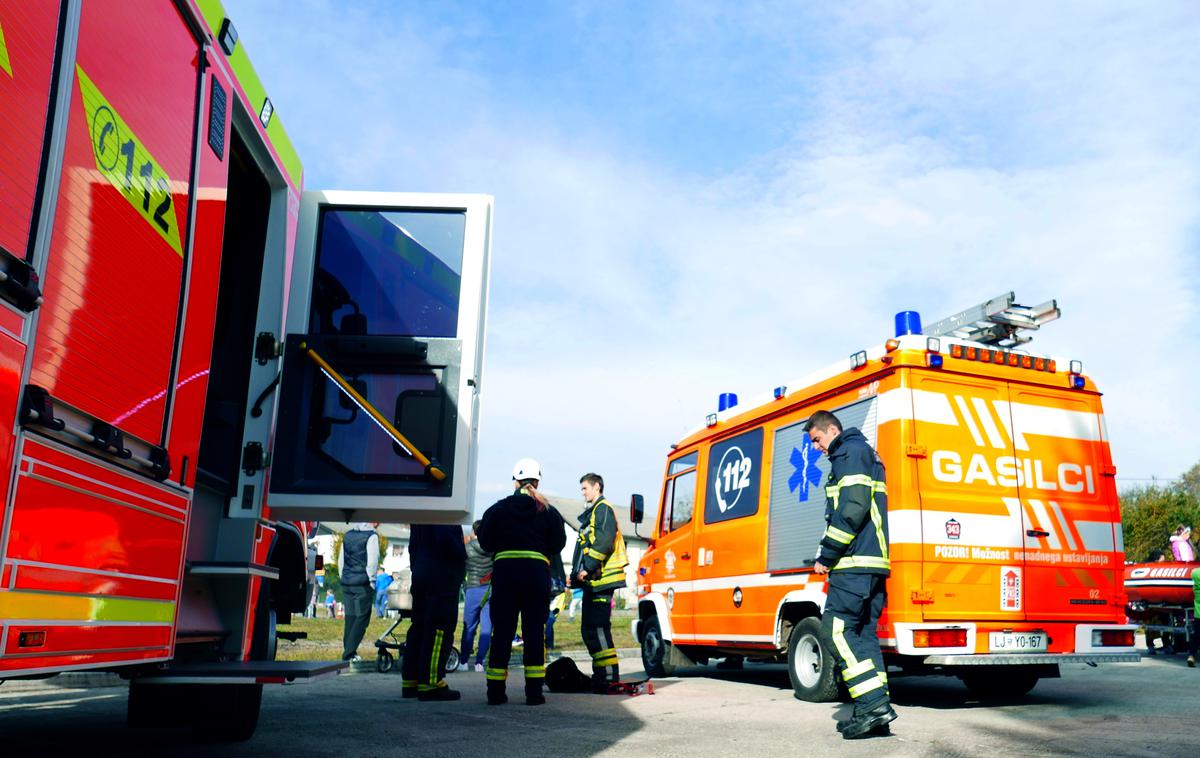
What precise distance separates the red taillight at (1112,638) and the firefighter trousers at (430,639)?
4640mm

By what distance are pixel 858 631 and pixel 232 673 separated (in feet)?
11.5

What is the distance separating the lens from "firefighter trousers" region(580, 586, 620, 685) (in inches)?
343

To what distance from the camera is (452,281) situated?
17.2 ft

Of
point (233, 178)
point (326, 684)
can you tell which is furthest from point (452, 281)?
point (326, 684)

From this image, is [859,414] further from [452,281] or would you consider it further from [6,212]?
[6,212]

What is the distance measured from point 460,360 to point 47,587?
2368 mm

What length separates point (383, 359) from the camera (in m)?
5.10

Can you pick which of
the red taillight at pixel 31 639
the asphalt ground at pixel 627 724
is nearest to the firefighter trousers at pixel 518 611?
the asphalt ground at pixel 627 724

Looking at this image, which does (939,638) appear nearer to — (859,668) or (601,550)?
(859,668)

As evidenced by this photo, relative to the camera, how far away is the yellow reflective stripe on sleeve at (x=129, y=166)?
3203mm

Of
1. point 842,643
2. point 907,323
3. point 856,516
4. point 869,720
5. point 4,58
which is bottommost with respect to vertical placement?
point 869,720

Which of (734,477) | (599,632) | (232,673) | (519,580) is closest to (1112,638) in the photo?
(734,477)

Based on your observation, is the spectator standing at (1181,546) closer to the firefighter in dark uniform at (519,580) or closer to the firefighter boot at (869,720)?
the firefighter in dark uniform at (519,580)

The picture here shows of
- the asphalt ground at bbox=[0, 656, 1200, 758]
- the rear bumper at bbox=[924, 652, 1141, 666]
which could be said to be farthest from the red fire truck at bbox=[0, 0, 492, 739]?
the rear bumper at bbox=[924, 652, 1141, 666]
